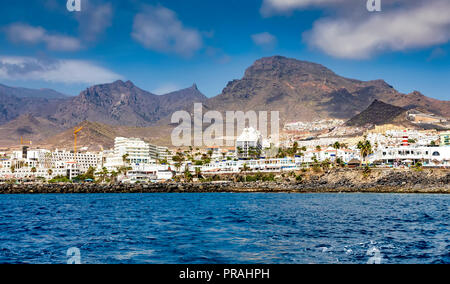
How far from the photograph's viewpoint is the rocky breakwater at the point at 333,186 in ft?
308

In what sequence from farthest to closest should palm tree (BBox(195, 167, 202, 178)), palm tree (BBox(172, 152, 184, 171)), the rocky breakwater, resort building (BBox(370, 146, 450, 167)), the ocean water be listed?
1. palm tree (BBox(172, 152, 184, 171))
2. palm tree (BBox(195, 167, 202, 178))
3. resort building (BBox(370, 146, 450, 167))
4. the rocky breakwater
5. the ocean water

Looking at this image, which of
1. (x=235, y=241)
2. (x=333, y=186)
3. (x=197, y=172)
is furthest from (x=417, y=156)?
(x=235, y=241)

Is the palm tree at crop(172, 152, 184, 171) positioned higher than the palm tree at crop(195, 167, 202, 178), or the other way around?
the palm tree at crop(172, 152, 184, 171)

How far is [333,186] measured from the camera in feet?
345

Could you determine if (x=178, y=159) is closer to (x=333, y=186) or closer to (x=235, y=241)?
(x=333, y=186)

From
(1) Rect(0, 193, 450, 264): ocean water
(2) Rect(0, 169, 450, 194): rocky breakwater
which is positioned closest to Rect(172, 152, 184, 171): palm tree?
(2) Rect(0, 169, 450, 194): rocky breakwater

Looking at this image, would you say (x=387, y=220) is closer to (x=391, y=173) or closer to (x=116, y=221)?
(x=116, y=221)

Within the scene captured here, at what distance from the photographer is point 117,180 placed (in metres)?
155

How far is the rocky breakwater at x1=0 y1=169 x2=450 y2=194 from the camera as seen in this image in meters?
93.8

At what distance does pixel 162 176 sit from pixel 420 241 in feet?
463

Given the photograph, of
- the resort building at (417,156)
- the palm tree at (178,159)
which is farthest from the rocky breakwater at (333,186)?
the palm tree at (178,159)

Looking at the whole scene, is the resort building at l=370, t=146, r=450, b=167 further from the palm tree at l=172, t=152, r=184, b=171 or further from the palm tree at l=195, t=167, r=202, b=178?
the palm tree at l=172, t=152, r=184, b=171

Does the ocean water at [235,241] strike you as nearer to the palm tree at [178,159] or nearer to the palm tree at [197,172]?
the palm tree at [197,172]
